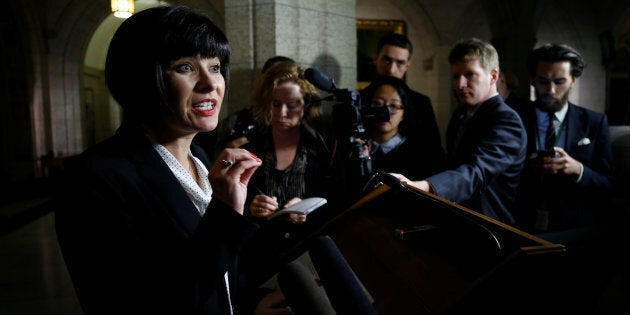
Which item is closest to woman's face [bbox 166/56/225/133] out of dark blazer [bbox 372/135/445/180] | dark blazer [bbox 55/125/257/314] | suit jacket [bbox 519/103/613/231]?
dark blazer [bbox 55/125/257/314]

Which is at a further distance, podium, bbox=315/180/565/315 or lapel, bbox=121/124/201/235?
lapel, bbox=121/124/201/235

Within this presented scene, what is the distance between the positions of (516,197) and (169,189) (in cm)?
196

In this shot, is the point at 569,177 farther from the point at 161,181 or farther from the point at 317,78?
the point at 161,181

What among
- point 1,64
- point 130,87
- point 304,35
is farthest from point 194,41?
point 1,64

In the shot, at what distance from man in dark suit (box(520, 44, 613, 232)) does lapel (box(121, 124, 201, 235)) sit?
1710mm

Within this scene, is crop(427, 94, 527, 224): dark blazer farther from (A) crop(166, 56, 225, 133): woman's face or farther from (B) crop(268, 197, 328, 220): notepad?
(A) crop(166, 56, 225, 133): woman's face

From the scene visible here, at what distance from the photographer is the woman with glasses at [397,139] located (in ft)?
7.93

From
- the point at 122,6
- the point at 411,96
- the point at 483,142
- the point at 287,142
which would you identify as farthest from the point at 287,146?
the point at 122,6

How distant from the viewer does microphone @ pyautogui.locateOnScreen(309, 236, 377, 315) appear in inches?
35.0

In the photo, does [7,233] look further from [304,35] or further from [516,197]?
[516,197]

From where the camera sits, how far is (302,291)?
1.05 meters

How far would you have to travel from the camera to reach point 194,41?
107cm

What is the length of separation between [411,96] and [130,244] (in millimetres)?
2061

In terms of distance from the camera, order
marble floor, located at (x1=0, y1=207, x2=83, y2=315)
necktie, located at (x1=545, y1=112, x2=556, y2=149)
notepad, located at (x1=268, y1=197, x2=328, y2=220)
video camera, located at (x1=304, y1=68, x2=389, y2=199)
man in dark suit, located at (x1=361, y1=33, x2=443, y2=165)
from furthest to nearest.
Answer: marble floor, located at (x1=0, y1=207, x2=83, y2=315) → man in dark suit, located at (x1=361, y1=33, x2=443, y2=165) → necktie, located at (x1=545, y1=112, x2=556, y2=149) → video camera, located at (x1=304, y1=68, x2=389, y2=199) → notepad, located at (x1=268, y1=197, x2=328, y2=220)
